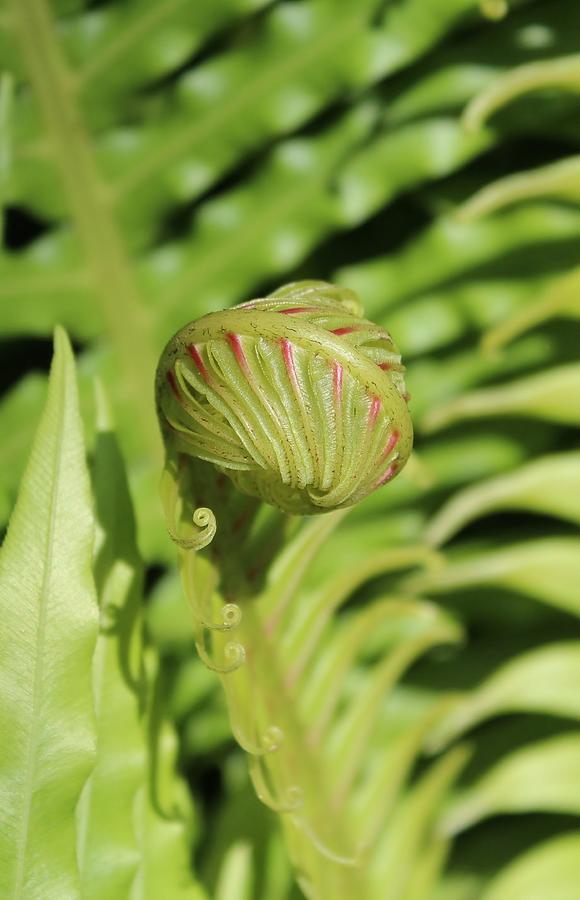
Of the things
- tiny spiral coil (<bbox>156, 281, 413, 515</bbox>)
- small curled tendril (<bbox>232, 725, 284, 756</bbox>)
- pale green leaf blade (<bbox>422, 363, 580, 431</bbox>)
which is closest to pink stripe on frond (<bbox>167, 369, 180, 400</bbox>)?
tiny spiral coil (<bbox>156, 281, 413, 515</bbox>)

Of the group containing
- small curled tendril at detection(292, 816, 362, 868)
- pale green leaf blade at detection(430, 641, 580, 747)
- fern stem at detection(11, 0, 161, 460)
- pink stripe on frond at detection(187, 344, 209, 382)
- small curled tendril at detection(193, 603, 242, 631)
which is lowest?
small curled tendril at detection(292, 816, 362, 868)

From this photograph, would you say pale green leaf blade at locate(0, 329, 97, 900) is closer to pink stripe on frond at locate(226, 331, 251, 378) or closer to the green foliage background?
pink stripe on frond at locate(226, 331, 251, 378)

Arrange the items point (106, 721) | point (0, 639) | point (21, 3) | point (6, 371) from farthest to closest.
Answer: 1. point (6, 371)
2. point (21, 3)
3. point (106, 721)
4. point (0, 639)

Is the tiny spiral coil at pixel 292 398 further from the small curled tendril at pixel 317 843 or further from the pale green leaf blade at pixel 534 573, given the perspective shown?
the pale green leaf blade at pixel 534 573

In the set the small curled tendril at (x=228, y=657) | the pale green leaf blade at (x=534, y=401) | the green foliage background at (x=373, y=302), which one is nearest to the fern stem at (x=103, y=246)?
the green foliage background at (x=373, y=302)

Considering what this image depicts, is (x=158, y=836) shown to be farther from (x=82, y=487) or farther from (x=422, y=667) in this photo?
(x=422, y=667)

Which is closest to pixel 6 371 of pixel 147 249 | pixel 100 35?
pixel 147 249

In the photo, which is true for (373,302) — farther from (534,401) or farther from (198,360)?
(198,360)
